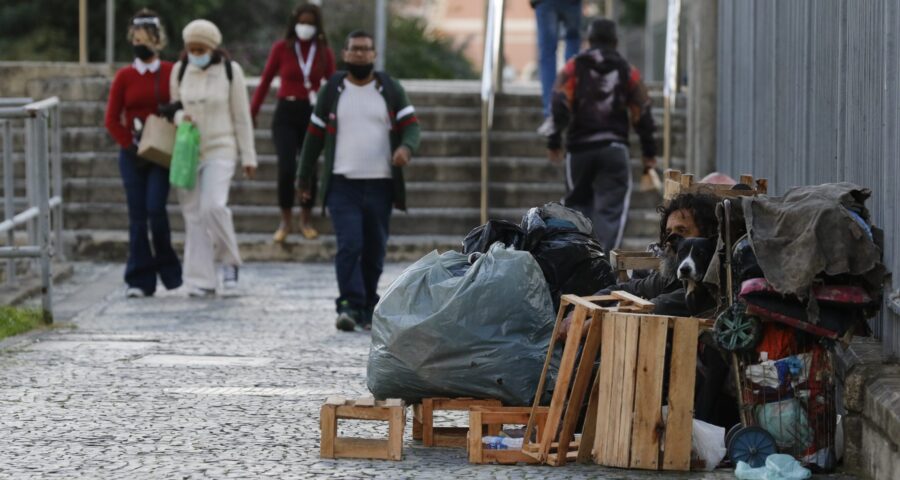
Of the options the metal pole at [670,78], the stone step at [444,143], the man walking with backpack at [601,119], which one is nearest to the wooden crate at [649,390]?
the man walking with backpack at [601,119]

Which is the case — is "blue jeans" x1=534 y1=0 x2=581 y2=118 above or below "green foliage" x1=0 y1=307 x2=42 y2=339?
above

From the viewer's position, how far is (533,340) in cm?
686

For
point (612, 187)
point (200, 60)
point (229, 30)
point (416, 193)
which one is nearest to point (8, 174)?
point (200, 60)

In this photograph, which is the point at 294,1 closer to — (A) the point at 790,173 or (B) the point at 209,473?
(A) the point at 790,173

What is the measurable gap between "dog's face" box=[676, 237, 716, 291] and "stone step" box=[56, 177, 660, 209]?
9.43m

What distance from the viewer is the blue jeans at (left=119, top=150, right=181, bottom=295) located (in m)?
12.4

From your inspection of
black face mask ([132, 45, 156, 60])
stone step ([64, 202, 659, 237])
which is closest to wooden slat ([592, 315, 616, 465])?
black face mask ([132, 45, 156, 60])

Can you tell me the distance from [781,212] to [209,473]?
7.01ft

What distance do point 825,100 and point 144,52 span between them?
6.17 meters

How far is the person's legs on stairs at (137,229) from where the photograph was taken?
488 inches

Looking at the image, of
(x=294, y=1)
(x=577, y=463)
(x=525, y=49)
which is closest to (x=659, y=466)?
(x=577, y=463)

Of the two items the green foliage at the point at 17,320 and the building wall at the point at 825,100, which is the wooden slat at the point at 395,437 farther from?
the green foliage at the point at 17,320

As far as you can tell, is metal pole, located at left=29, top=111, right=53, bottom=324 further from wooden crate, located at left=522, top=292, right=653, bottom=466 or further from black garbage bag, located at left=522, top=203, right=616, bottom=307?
wooden crate, located at left=522, top=292, right=653, bottom=466

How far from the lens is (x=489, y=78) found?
52.8ft
